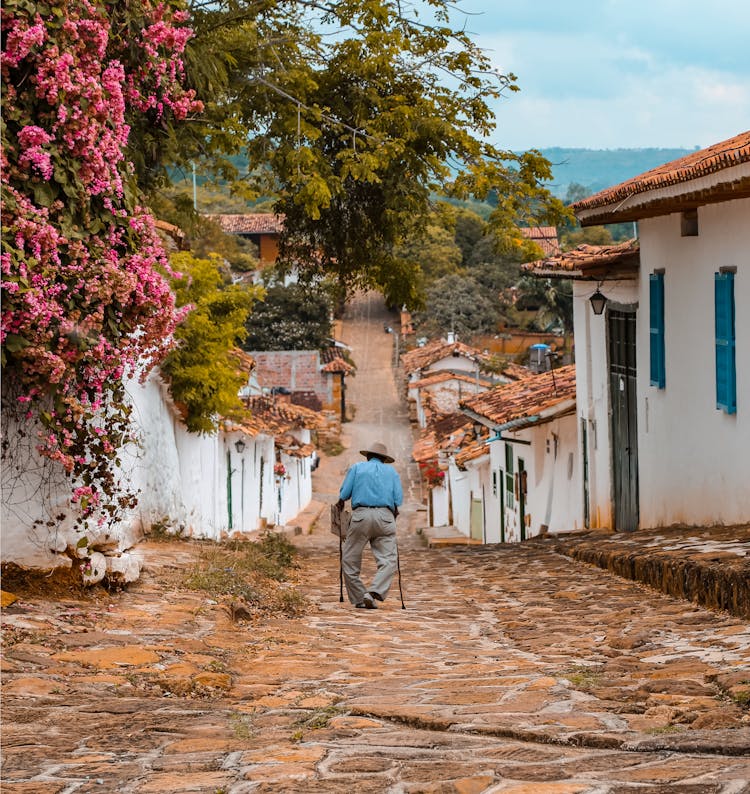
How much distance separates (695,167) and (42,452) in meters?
5.64

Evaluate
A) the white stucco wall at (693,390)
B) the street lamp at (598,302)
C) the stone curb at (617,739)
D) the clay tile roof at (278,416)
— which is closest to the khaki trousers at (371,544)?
the white stucco wall at (693,390)

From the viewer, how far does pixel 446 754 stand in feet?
15.2

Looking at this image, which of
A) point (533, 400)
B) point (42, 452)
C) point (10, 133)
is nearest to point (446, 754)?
point (42, 452)

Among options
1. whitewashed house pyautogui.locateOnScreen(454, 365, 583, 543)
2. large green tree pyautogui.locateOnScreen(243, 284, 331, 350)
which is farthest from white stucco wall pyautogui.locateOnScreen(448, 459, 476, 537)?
large green tree pyautogui.locateOnScreen(243, 284, 331, 350)

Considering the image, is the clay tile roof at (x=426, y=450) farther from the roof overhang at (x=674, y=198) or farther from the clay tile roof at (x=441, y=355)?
the roof overhang at (x=674, y=198)

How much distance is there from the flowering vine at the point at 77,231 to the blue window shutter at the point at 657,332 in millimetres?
6406

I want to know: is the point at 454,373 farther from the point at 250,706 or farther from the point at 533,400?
the point at 250,706

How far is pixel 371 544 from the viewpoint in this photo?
11086 millimetres

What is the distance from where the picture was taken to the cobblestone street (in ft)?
14.3

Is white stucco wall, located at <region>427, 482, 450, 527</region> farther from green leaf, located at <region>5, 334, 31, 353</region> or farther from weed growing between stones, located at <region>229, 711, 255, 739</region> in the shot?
weed growing between stones, located at <region>229, 711, 255, 739</region>

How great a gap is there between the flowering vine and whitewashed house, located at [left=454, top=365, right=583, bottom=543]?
10.1 meters

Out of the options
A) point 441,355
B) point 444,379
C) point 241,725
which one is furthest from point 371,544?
point 441,355

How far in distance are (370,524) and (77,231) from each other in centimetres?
430

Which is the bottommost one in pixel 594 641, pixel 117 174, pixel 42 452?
pixel 594 641
